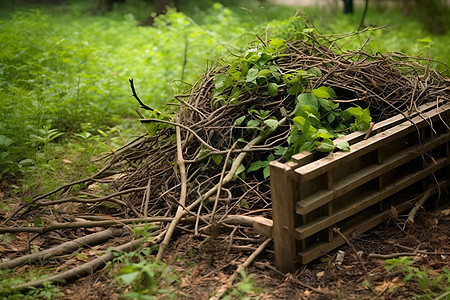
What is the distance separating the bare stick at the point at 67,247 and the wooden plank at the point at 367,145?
5.11 feet

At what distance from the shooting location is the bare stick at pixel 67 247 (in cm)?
366

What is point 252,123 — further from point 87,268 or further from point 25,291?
point 25,291

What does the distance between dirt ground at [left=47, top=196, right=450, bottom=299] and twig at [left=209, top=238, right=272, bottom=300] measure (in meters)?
0.06

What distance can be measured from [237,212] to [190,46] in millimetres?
5311

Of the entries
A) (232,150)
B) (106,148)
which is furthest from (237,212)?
(106,148)

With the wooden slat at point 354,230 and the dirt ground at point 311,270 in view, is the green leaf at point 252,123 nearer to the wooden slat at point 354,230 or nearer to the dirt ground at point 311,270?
the dirt ground at point 311,270

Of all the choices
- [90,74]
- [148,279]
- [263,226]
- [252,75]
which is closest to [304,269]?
[263,226]

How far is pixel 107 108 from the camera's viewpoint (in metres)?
7.27

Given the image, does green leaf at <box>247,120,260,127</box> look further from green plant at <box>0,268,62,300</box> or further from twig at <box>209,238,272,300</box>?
green plant at <box>0,268,62,300</box>

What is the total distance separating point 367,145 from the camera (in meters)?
3.64

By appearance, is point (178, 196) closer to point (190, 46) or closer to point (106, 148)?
point (106, 148)

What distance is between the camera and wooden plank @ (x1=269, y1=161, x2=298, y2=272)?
10.7ft

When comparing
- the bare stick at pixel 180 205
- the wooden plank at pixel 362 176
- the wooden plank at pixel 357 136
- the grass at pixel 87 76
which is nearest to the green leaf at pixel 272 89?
the wooden plank at pixel 357 136

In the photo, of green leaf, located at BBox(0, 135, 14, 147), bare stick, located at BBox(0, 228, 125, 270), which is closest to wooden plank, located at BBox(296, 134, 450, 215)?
bare stick, located at BBox(0, 228, 125, 270)
